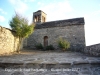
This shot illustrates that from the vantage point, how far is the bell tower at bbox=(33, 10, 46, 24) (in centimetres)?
1881

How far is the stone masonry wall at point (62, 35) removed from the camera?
13737 mm

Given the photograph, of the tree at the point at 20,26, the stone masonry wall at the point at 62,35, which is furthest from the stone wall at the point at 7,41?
the stone masonry wall at the point at 62,35

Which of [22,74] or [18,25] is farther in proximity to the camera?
[18,25]

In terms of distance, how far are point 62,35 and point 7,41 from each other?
8367 mm

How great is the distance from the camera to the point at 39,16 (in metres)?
19.1

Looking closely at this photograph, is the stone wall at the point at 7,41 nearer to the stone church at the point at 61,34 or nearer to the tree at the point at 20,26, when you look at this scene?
the tree at the point at 20,26

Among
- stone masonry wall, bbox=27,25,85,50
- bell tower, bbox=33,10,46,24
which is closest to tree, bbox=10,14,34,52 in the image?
stone masonry wall, bbox=27,25,85,50

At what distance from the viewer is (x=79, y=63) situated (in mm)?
3881

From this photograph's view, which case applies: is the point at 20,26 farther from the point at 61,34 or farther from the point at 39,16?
the point at 39,16

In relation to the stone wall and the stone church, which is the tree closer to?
the stone wall

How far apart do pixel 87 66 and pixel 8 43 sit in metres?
7.03

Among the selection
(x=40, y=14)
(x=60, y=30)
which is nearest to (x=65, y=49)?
(x=60, y=30)

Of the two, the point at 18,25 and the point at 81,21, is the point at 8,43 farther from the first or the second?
the point at 81,21

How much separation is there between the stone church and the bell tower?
261 cm
